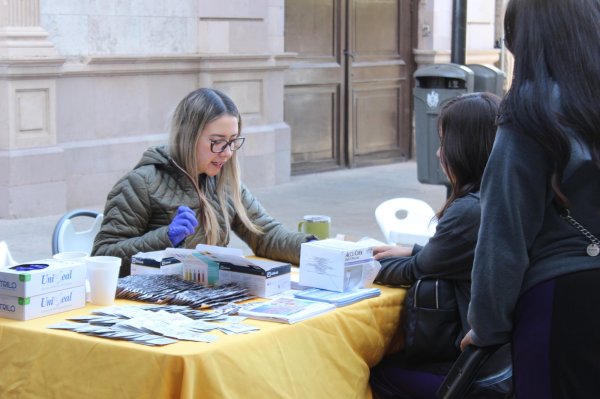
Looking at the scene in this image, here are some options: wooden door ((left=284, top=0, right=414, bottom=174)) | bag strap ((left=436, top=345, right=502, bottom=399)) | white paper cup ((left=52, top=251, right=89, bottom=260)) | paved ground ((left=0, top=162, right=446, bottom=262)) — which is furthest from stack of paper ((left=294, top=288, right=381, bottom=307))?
wooden door ((left=284, top=0, right=414, bottom=174))

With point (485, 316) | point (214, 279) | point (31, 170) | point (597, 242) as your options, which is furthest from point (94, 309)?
point (31, 170)

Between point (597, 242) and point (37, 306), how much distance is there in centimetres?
172

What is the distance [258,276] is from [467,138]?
34.2 inches

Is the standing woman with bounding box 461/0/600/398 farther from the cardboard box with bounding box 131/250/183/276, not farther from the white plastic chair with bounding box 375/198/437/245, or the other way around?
the white plastic chair with bounding box 375/198/437/245

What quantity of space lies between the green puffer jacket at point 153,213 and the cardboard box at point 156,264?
0.22 metres

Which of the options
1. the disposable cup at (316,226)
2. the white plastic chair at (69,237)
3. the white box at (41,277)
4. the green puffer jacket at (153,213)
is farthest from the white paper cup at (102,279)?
the disposable cup at (316,226)

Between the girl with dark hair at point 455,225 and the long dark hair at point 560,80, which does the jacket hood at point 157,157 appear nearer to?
the girl with dark hair at point 455,225

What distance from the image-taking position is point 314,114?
1284cm

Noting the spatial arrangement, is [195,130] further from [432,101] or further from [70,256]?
[432,101]

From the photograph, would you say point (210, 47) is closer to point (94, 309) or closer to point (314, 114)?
point (314, 114)

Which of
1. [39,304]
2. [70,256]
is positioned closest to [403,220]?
[70,256]

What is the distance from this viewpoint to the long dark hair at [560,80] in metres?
2.63

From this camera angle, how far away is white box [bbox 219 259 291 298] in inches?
151

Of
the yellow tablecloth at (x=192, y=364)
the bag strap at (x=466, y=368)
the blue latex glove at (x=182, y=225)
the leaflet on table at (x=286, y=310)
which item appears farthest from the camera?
the blue latex glove at (x=182, y=225)
